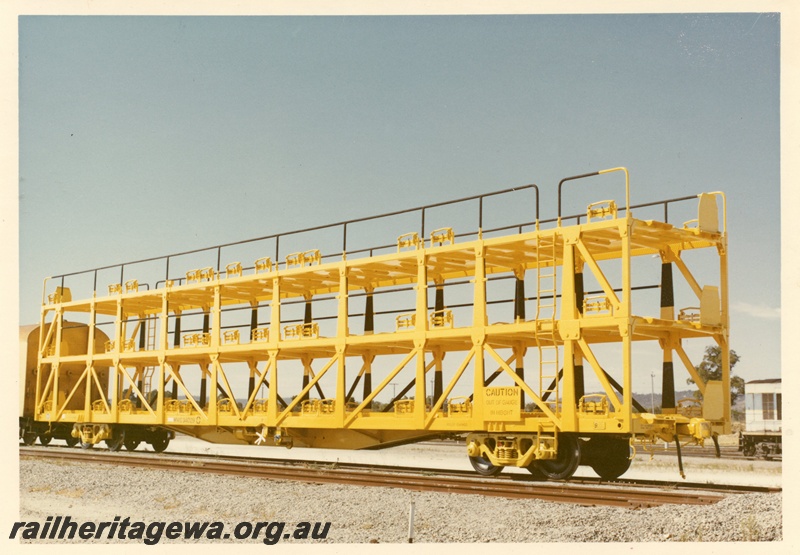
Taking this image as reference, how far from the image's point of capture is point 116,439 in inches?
1204

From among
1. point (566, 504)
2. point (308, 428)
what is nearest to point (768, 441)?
point (308, 428)

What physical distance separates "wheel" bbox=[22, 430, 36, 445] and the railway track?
9.62 metres

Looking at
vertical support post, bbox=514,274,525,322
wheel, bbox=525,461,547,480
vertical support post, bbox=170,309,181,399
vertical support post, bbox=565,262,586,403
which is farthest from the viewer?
vertical support post, bbox=170,309,181,399

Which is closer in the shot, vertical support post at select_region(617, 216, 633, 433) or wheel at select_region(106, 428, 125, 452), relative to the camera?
vertical support post at select_region(617, 216, 633, 433)

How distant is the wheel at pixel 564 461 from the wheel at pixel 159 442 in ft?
56.1

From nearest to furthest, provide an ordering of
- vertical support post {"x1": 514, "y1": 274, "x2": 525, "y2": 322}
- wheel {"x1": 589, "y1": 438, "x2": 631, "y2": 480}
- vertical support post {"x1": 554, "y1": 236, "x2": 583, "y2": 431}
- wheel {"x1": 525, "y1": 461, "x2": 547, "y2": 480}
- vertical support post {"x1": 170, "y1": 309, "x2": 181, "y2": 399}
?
vertical support post {"x1": 554, "y1": 236, "x2": 583, "y2": 431} < wheel {"x1": 525, "y1": 461, "x2": 547, "y2": 480} < wheel {"x1": 589, "y1": 438, "x2": 631, "y2": 480} < vertical support post {"x1": 514, "y1": 274, "x2": 525, "y2": 322} < vertical support post {"x1": 170, "y1": 309, "x2": 181, "y2": 399}

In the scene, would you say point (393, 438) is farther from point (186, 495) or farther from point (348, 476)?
point (186, 495)

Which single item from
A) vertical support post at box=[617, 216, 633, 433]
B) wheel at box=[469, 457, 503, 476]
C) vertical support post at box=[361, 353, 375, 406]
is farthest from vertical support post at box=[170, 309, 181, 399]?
vertical support post at box=[617, 216, 633, 433]

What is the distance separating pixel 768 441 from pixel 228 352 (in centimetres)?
1871

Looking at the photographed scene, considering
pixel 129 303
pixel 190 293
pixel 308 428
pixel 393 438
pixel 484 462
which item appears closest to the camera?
pixel 484 462

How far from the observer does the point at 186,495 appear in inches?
682

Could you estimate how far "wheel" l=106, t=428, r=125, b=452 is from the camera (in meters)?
30.4

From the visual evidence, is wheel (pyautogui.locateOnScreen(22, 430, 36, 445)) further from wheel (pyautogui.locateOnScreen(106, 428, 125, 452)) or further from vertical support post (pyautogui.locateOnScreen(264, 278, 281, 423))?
vertical support post (pyautogui.locateOnScreen(264, 278, 281, 423))

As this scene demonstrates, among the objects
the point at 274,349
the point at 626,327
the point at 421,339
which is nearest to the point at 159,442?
the point at 274,349
